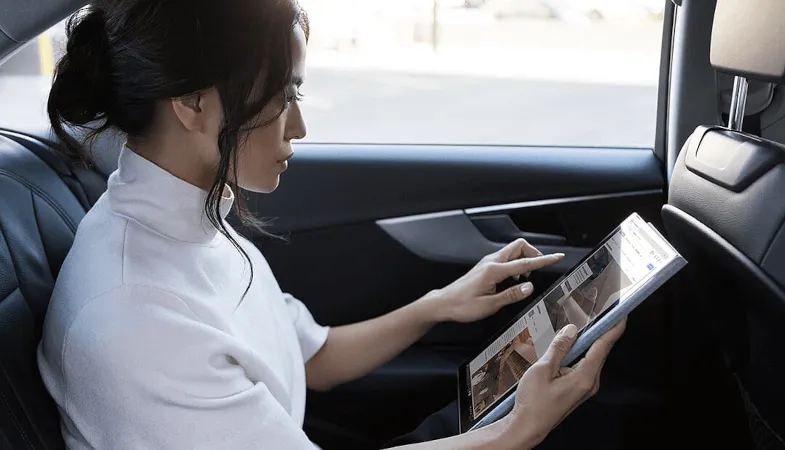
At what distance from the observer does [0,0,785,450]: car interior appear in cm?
115

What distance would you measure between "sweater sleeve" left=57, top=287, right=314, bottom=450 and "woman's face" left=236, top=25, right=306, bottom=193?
0.19m

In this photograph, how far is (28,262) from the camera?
1.13 meters

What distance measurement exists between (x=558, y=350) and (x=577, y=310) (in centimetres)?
10

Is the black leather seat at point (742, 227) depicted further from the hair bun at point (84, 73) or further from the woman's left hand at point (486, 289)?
the hair bun at point (84, 73)

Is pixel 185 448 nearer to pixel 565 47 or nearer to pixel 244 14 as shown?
pixel 244 14

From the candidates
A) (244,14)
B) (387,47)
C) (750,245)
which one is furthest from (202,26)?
(387,47)

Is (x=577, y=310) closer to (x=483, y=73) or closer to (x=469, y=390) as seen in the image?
(x=469, y=390)

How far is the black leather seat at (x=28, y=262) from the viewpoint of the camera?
101cm

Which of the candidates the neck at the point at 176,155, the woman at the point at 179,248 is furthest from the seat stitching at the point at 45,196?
the neck at the point at 176,155

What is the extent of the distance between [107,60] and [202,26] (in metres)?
0.14

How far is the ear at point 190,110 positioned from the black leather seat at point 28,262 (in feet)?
0.96

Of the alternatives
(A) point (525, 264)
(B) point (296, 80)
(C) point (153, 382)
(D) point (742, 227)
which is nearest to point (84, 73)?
(B) point (296, 80)

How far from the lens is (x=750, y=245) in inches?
44.8

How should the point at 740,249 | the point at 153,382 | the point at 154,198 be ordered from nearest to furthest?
the point at 153,382 → the point at 154,198 → the point at 740,249
